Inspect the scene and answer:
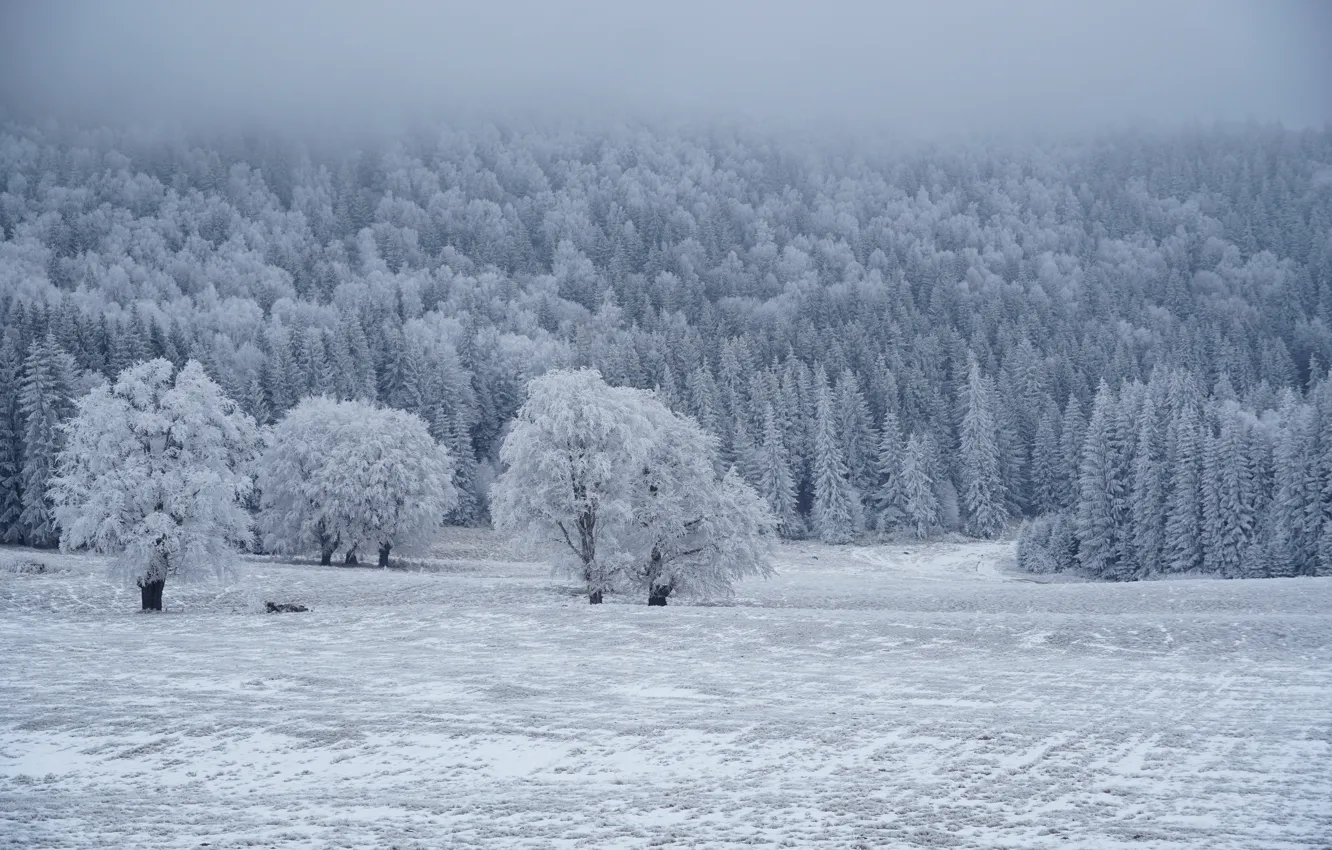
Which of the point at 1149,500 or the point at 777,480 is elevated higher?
the point at 777,480

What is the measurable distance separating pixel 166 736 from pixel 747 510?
3418 centimetres

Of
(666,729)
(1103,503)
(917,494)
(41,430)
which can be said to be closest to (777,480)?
(917,494)

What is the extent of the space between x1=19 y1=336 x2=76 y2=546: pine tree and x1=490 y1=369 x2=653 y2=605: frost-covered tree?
1925 inches

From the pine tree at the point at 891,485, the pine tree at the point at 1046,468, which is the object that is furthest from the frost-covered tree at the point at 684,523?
the pine tree at the point at 1046,468

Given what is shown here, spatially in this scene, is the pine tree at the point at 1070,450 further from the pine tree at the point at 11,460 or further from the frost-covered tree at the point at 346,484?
the pine tree at the point at 11,460

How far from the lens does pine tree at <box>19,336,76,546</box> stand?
78750 mm

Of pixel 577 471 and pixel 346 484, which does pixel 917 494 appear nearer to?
pixel 346 484

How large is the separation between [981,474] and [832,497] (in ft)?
74.2

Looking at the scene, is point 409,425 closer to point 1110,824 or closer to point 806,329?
point 1110,824

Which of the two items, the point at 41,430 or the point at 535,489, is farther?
the point at 41,430

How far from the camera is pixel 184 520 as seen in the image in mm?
44750

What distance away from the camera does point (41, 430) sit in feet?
265

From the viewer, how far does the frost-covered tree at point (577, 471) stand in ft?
157

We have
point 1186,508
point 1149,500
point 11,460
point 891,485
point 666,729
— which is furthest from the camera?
point 891,485
